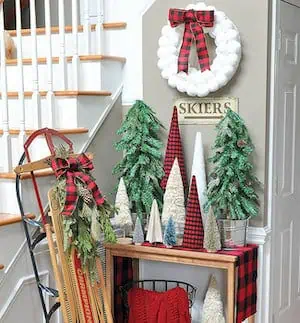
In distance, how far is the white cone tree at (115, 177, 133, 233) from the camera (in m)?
3.15

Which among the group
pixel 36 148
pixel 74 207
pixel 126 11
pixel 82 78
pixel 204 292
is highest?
pixel 126 11

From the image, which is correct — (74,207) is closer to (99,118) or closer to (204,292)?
(99,118)

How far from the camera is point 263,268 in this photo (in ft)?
10.4

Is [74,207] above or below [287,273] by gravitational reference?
above

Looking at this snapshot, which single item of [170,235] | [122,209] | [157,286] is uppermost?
[122,209]

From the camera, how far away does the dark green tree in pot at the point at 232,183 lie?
2982mm

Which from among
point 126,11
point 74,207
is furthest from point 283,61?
point 74,207

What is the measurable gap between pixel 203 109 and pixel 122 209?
69 centimetres

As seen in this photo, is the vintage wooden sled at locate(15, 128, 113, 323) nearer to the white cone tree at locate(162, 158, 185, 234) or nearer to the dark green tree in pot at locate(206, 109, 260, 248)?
the white cone tree at locate(162, 158, 185, 234)

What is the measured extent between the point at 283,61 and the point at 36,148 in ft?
4.67

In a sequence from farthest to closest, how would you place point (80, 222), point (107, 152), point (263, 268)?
point (107, 152), point (263, 268), point (80, 222)

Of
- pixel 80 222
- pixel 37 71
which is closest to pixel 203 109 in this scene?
pixel 37 71

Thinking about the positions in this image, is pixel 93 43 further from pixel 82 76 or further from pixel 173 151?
pixel 173 151

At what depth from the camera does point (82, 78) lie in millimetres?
3314
